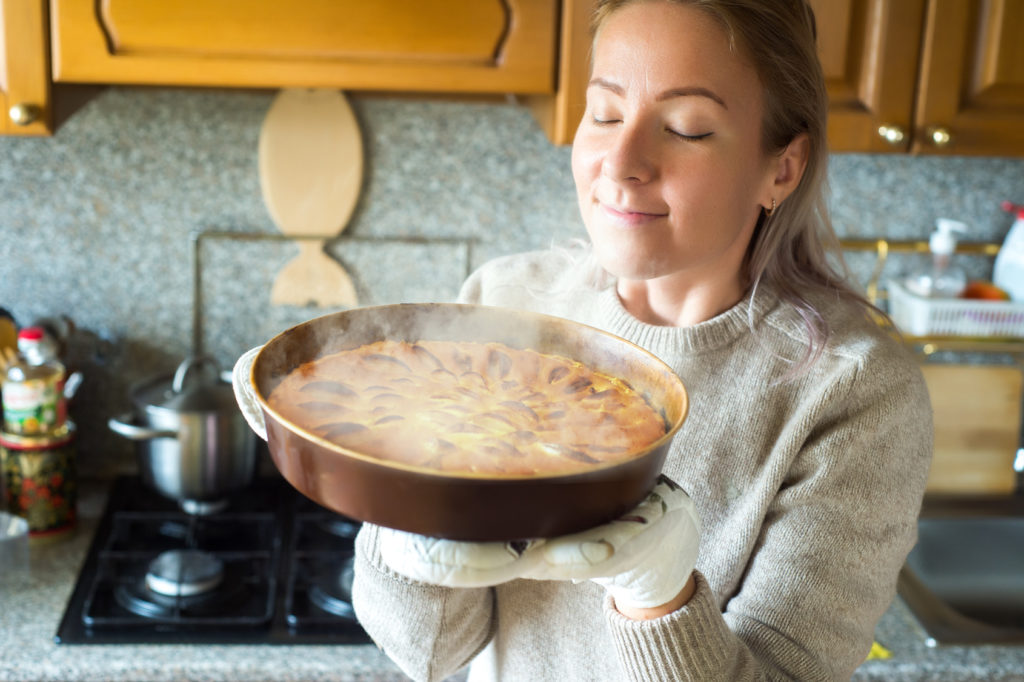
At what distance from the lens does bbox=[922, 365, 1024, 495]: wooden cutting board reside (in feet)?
6.63

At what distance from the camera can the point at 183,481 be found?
173 cm

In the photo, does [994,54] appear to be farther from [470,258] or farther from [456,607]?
[456,607]

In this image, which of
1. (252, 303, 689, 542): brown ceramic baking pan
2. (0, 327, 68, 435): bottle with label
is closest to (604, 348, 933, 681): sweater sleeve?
(252, 303, 689, 542): brown ceramic baking pan

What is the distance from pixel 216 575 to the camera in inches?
62.9

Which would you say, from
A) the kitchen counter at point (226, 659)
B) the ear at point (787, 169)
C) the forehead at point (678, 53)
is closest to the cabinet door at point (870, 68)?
the ear at point (787, 169)

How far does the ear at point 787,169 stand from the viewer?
42.0 inches

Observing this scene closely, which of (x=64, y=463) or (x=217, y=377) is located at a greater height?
(x=217, y=377)

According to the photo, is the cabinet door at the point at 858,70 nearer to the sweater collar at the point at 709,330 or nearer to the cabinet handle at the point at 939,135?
the cabinet handle at the point at 939,135

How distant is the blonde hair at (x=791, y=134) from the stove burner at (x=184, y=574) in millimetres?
1019

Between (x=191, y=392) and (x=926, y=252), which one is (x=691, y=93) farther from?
(x=926, y=252)

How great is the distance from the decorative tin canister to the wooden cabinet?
3.52ft

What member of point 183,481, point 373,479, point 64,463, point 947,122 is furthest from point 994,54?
point 64,463

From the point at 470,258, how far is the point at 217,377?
1.84ft

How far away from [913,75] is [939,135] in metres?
0.10
